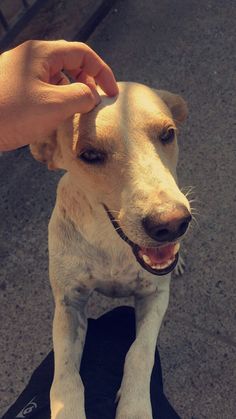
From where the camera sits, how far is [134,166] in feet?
8.29

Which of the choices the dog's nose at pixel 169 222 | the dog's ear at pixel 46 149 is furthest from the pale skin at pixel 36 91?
the dog's nose at pixel 169 222

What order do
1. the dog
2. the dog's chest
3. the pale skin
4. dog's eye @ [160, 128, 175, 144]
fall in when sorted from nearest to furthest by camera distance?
the pale skin, the dog, dog's eye @ [160, 128, 175, 144], the dog's chest

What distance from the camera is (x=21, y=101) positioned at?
2.18 m

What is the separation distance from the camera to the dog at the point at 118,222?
2496 mm

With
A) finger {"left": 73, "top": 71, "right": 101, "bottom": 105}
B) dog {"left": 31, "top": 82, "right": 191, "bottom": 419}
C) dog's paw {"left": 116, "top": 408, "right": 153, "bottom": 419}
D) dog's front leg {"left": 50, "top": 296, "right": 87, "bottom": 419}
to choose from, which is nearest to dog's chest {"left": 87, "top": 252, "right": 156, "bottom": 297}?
dog {"left": 31, "top": 82, "right": 191, "bottom": 419}

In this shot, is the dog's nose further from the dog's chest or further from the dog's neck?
the dog's chest

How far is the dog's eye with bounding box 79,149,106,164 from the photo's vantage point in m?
2.59

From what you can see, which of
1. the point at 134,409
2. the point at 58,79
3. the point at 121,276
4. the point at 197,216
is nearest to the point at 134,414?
the point at 134,409

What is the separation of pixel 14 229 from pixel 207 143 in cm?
203

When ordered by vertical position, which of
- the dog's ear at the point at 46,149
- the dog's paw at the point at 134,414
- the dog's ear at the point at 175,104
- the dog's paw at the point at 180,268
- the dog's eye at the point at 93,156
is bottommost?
the dog's paw at the point at 180,268

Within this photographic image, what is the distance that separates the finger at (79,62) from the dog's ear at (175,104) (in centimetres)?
45

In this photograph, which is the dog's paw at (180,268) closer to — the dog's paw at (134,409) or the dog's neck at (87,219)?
the dog's neck at (87,219)

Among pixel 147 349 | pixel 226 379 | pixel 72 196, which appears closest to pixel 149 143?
pixel 72 196

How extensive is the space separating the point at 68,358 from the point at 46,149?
50.7 inches
